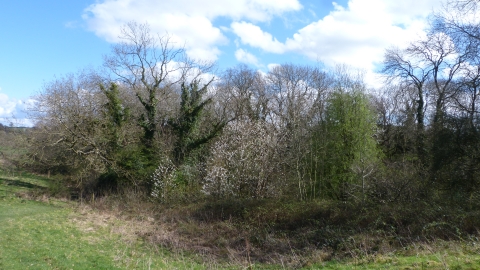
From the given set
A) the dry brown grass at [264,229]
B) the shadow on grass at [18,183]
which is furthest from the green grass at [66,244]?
the shadow on grass at [18,183]

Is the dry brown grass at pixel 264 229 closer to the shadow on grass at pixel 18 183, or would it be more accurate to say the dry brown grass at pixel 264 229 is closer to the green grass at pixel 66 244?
the green grass at pixel 66 244

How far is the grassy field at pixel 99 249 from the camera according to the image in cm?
1023

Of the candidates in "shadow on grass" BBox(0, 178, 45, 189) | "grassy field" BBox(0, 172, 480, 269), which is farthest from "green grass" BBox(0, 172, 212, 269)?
"shadow on grass" BBox(0, 178, 45, 189)

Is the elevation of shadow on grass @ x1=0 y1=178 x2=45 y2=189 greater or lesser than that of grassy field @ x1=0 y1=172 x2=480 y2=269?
greater

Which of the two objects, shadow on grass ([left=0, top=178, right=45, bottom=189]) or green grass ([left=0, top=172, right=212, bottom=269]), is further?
shadow on grass ([left=0, top=178, right=45, bottom=189])

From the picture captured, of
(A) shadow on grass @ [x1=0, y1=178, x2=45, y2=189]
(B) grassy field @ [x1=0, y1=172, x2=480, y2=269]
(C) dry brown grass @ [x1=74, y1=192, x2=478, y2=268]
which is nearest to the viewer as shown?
(B) grassy field @ [x1=0, y1=172, x2=480, y2=269]

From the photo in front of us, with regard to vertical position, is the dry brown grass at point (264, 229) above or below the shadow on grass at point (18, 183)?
below

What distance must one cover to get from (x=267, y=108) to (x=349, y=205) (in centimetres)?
1924

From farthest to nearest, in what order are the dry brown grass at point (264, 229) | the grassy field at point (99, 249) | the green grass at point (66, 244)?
1. the dry brown grass at point (264, 229)
2. the green grass at point (66, 244)
3. the grassy field at point (99, 249)

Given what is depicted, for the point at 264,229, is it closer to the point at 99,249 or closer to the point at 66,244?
the point at 99,249

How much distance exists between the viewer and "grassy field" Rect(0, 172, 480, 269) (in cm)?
1023

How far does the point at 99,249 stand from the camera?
15.5m

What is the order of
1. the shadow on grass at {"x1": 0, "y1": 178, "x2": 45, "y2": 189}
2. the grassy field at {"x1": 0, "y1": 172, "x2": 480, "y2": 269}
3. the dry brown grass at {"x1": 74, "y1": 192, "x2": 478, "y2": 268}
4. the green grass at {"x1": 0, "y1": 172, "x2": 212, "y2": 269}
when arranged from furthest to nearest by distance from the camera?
the shadow on grass at {"x1": 0, "y1": 178, "x2": 45, "y2": 189}
the dry brown grass at {"x1": 74, "y1": 192, "x2": 478, "y2": 268}
the green grass at {"x1": 0, "y1": 172, "x2": 212, "y2": 269}
the grassy field at {"x1": 0, "y1": 172, "x2": 480, "y2": 269}

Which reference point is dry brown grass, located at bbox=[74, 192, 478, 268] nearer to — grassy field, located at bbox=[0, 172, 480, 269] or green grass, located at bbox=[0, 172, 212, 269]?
grassy field, located at bbox=[0, 172, 480, 269]
